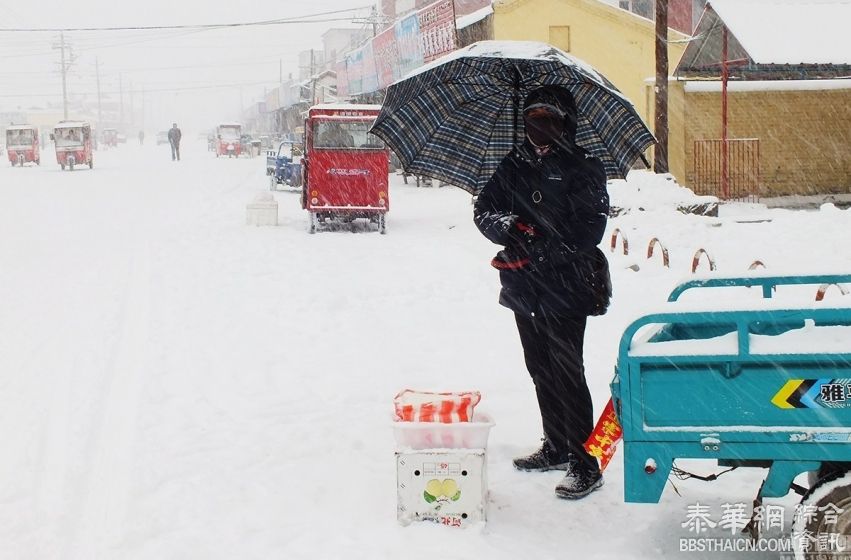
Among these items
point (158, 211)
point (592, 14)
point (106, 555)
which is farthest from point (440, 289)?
point (592, 14)

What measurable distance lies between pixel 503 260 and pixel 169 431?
8.69ft

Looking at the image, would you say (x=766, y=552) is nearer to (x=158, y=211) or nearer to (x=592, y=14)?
(x=158, y=211)

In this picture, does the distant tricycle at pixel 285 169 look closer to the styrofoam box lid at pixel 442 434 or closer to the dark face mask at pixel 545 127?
the dark face mask at pixel 545 127

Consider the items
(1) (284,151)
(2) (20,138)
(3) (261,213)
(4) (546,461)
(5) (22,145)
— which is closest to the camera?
(4) (546,461)

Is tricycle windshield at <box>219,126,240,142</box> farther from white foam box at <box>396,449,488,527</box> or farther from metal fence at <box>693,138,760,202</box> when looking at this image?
white foam box at <box>396,449,488,527</box>

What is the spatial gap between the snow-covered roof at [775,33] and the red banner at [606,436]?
1393 centimetres

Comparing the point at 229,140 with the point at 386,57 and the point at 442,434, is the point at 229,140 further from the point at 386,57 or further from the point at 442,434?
the point at 442,434

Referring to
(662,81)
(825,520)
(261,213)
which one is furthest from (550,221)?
(662,81)

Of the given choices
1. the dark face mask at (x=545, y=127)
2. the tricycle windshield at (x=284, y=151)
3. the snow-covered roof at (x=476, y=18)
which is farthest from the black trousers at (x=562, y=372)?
the tricycle windshield at (x=284, y=151)

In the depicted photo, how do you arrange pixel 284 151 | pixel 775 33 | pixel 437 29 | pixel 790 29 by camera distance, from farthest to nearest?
pixel 284 151
pixel 437 29
pixel 790 29
pixel 775 33

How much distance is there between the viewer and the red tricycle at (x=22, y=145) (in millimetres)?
44500

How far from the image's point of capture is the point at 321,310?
9961mm

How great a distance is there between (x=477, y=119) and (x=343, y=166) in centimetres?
1207

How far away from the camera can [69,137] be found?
4175cm
